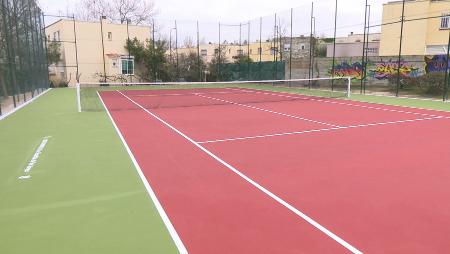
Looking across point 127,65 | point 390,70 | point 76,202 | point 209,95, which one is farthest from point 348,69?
point 76,202

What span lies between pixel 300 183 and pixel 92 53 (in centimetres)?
3128

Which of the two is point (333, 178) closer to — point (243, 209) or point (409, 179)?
point (409, 179)

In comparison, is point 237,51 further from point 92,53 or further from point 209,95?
point 209,95

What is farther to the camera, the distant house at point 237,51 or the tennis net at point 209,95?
the distant house at point 237,51

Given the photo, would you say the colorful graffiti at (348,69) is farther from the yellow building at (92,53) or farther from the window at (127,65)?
the window at (127,65)

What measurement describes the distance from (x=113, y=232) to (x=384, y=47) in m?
36.4

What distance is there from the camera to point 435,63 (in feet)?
74.7

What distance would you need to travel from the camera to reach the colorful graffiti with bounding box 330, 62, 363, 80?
27.2 m

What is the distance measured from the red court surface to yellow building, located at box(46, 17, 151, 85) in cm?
2354

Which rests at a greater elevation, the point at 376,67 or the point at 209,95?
the point at 376,67

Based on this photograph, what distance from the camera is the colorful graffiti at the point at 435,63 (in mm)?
22141

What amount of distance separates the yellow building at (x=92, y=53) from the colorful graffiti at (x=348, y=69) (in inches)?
689

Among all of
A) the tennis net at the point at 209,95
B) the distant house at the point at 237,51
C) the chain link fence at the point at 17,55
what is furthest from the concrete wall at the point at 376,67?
the chain link fence at the point at 17,55

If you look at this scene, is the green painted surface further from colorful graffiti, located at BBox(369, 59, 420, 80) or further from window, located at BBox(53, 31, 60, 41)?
window, located at BBox(53, 31, 60, 41)
